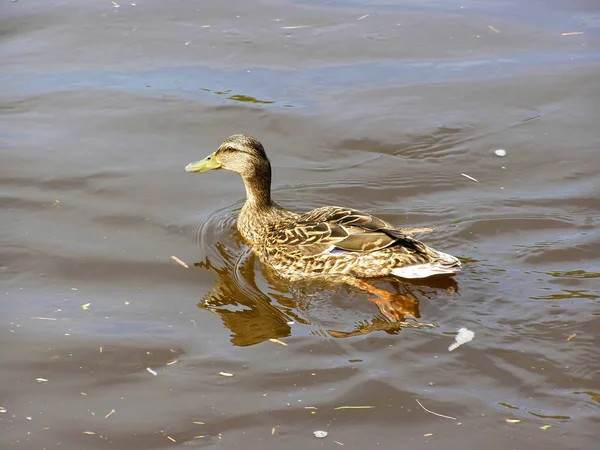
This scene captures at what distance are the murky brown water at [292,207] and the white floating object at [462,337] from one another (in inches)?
2.3

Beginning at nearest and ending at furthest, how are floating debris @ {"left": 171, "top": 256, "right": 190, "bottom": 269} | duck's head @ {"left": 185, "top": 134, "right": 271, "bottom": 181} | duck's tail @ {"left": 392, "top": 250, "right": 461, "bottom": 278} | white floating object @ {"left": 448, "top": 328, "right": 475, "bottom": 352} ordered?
1. white floating object @ {"left": 448, "top": 328, "right": 475, "bottom": 352}
2. duck's tail @ {"left": 392, "top": 250, "right": 461, "bottom": 278}
3. floating debris @ {"left": 171, "top": 256, "right": 190, "bottom": 269}
4. duck's head @ {"left": 185, "top": 134, "right": 271, "bottom": 181}

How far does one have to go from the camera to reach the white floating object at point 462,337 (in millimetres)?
6281

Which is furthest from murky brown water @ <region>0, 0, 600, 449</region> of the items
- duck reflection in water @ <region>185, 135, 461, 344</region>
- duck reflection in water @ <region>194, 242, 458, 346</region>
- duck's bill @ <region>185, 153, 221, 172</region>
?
duck's bill @ <region>185, 153, 221, 172</region>

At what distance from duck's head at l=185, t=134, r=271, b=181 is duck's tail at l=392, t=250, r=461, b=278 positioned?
6.05 ft

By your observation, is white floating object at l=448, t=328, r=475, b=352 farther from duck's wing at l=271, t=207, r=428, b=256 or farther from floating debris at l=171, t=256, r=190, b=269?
floating debris at l=171, t=256, r=190, b=269

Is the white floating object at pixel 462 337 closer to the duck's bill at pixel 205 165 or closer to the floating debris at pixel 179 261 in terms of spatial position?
the floating debris at pixel 179 261

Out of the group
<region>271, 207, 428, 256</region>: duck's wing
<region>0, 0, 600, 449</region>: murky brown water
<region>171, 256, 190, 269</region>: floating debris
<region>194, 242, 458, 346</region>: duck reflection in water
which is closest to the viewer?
<region>0, 0, 600, 449</region>: murky brown water

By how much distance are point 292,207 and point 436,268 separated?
2.12 meters

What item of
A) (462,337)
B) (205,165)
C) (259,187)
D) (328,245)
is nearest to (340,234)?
(328,245)

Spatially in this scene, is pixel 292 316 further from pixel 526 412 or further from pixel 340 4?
pixel 340 4

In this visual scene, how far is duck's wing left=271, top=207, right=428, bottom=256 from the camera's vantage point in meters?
7.21

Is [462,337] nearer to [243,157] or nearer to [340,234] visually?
[340,234]

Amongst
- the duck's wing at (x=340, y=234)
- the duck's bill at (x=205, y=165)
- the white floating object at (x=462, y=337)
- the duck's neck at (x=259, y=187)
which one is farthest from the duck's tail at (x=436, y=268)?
Result: the duck's bill at (x=205, y=165)

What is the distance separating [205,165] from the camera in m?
8.45
